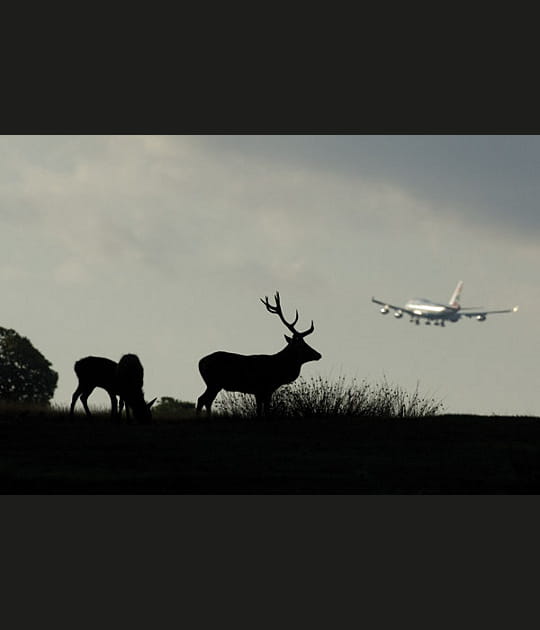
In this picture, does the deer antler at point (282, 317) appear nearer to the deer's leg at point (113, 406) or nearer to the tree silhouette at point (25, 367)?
the deer's leg at point (113, 406)

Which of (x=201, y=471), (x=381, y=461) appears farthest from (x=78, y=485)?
(x=381, y=461)

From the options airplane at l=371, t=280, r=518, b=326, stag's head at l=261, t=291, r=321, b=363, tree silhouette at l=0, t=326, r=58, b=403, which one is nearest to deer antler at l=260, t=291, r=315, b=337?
stag's head at l=261, t=291, r=321, b=363

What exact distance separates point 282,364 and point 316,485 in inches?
325

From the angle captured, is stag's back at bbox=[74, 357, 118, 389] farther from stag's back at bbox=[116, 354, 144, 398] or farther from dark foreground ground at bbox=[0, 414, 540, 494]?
dark foreground ground at bbox=[0, 414, 540, 494]

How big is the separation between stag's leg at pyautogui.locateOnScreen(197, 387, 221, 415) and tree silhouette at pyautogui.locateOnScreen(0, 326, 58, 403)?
65.4 ft

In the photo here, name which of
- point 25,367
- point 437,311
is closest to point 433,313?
point 437,311

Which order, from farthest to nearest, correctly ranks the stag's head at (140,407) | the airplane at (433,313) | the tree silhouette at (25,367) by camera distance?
the airplane at (433,313)
the tree silhouette at (25,367)
the stag's head at (140,407)

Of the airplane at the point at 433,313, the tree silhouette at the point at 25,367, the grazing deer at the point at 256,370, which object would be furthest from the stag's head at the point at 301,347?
the airplane at the point at 433,313

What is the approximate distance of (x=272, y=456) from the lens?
61.9 feet

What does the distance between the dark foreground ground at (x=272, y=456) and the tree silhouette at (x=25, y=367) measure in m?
19.6

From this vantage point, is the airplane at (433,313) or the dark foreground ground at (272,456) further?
the airplane at (433,313)

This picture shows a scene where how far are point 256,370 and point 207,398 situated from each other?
132 centimetres

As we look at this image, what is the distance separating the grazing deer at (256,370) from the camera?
2470cm

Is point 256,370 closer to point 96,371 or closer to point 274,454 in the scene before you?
point 96,371
